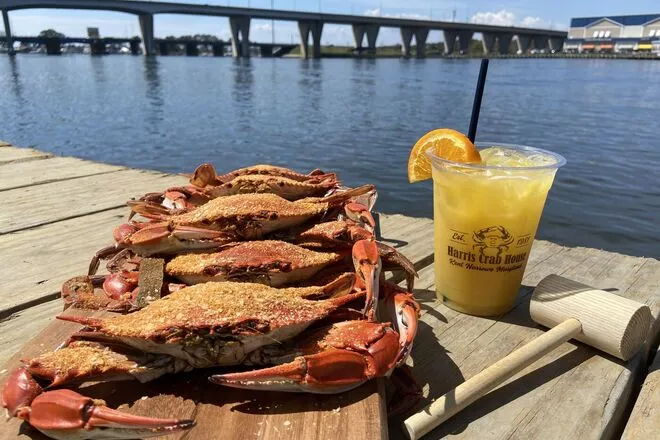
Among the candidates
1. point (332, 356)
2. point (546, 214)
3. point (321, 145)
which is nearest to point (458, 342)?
point (332, 356)

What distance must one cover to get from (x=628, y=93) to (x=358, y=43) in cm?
7540

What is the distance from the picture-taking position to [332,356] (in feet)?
5.36

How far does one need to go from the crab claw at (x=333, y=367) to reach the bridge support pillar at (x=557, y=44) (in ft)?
470

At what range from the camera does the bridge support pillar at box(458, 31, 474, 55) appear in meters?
102

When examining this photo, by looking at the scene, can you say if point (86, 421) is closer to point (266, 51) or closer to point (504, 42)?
point (266, 51)

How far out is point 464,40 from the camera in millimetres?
105375

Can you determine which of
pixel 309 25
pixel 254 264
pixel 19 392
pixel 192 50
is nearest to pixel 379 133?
pixel 254 264

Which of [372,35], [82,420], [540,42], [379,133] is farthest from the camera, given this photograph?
[540,42]

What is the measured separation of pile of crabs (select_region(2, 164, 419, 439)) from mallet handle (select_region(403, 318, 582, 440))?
4.9 inches

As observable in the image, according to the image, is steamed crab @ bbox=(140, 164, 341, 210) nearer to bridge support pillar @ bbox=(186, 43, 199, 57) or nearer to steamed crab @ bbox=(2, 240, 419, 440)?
steamed crab @ bbox=(2, 240, 419, 440)

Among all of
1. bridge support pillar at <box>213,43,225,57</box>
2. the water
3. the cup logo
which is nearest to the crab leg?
Answer: the cup logo

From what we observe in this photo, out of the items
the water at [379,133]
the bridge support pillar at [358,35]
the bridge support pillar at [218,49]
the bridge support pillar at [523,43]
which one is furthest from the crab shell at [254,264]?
the bridge support pillar at [523,43]

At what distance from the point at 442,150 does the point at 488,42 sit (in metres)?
116

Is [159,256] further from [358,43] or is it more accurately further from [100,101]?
[358,43]
